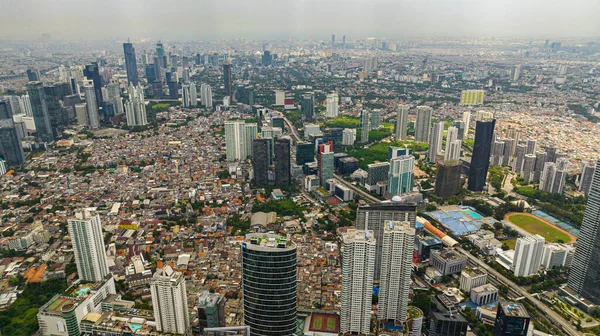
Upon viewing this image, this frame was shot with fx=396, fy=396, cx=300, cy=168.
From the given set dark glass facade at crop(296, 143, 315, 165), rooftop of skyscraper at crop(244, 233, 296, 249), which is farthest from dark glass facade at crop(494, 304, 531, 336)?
dark glass facade at crop(296, 143, 315, 165)

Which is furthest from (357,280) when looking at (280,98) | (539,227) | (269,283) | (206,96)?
(206,96)

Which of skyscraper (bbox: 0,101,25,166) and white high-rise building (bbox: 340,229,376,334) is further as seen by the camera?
skyscraper (bbox: 0,101,25,166)

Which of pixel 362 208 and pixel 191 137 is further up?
pixel 362 208

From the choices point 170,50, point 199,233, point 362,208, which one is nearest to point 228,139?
point 199,233

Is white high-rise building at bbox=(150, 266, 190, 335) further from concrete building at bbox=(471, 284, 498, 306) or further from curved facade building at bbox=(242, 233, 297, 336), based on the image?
concrete building at bbox=(471, 284, 498, 306)

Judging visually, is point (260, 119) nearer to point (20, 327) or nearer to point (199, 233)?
point (199, 233)

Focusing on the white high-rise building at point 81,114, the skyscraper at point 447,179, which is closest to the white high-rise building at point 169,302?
the skyscraper at point 447,179

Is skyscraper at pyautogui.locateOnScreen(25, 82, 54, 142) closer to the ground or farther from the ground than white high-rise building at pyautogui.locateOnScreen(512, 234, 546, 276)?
farther from the ground
